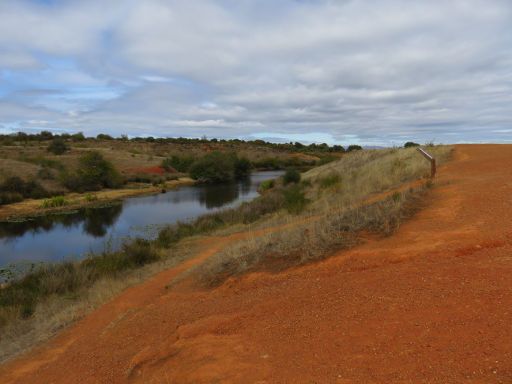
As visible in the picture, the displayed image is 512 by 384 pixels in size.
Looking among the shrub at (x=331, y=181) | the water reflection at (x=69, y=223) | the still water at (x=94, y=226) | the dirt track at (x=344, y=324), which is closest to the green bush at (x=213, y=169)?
the still water at (x=94, y=226)

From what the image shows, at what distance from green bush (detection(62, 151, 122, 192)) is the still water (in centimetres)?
685

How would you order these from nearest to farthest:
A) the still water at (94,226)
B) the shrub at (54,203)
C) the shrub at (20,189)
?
the still water at (94,226) → the shrub at (54,203) → the shrub at (20,189)

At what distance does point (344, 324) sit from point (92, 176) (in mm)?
39331

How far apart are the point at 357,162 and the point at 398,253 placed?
19.5 meters

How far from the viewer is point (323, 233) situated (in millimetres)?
7777

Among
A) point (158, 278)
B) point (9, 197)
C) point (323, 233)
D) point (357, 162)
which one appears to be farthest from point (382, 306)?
point (9, 197)

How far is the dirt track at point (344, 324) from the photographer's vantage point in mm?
3824

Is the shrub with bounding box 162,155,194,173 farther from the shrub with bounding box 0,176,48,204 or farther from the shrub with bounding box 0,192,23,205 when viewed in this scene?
the shrub with bounding box 0,192,23,205

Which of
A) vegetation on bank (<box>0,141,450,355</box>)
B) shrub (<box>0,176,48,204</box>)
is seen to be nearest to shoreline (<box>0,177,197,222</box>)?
shrub (<box>0,176,48,204</box>)

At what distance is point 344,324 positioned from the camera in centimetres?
469

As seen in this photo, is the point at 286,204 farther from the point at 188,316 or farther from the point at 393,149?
the point at 188,316

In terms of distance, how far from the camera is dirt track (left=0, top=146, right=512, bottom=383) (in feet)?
12.5

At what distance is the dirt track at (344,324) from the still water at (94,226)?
10.0m

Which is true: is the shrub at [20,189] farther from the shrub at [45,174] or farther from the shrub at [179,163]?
the shrub at [179,163]
